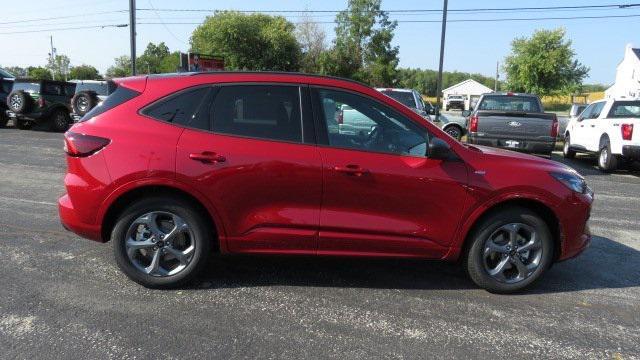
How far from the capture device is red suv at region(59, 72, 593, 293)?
13.0 ft

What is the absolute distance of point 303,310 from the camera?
12.7ft

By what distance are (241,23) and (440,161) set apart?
229ft

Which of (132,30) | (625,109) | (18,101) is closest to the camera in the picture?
(625,109)

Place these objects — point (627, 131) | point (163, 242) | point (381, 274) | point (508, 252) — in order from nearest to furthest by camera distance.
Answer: point (163, 242), point (508, 252), point (381, 274), point (627, 131)

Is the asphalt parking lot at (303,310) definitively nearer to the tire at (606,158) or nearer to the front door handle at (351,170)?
the front door handle at (351,170)

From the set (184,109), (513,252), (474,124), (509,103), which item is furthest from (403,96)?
(184,109)

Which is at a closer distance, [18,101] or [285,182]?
[285,182]

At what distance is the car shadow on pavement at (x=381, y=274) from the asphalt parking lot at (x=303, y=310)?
0.06 ft

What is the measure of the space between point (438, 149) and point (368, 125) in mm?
596

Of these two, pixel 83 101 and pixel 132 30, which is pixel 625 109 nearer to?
pixel 83 101

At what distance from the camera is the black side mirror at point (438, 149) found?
4.00m

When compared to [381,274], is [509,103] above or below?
above

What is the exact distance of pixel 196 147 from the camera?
3957 millimetres

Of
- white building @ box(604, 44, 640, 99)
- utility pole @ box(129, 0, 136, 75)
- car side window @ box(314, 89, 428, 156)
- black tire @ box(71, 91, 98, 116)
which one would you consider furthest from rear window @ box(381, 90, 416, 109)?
white building @ box(604, 44, 640, 99)
